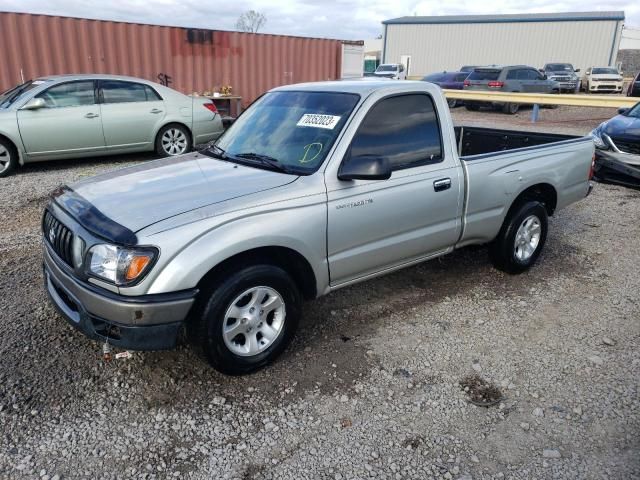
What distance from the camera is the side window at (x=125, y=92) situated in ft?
28.7

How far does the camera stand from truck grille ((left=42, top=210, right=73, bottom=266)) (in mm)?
2930

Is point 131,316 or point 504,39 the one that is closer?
point 131,316

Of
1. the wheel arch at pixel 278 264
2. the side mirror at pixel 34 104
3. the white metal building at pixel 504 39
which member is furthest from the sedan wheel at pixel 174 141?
the white metal building at pixel 504 39

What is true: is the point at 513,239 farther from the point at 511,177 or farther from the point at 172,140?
the point at 172,140

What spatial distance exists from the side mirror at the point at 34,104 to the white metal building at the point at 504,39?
41.5 m

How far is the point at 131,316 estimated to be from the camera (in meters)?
2.63

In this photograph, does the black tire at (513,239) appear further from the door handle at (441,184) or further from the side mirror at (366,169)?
the side mirror at (366,169)

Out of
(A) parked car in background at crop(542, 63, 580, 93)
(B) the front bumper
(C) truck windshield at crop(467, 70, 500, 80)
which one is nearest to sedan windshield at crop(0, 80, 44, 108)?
(B) the front bumper

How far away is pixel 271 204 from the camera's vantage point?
3.00 metres

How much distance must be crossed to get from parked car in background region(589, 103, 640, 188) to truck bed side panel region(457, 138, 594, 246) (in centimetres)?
344

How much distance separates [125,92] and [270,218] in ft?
23.6


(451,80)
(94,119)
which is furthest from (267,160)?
(451,80)

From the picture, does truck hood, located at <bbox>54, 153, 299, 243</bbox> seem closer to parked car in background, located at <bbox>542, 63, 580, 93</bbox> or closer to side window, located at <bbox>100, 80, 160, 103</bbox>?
side window, located at <bbox>100, 80, 160, 103</bbox>

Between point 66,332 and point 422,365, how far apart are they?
2.51 m
